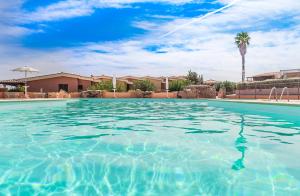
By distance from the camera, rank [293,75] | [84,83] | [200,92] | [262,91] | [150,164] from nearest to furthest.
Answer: [150,164] < [262,91] < [293,75] < [200,92] < [84,83]

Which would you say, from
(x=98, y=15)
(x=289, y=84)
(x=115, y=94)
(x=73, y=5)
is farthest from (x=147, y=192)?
(x=115, y=94)

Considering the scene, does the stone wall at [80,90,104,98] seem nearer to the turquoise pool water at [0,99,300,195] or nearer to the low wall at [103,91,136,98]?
the low wall at [103,91,136,98]

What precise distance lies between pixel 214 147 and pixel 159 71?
42168mm

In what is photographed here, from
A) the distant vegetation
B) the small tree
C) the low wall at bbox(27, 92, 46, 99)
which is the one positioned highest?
the small tree

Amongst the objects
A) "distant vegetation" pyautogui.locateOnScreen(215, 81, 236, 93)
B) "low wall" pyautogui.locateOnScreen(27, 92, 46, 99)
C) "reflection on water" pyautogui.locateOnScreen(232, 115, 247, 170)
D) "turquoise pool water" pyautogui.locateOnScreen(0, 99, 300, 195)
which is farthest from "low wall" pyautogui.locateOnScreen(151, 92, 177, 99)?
"turquoise pool water" pyautogui.locateOnScreen(0, 99, 300, 195)

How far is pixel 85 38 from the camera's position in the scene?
2756 centimetres

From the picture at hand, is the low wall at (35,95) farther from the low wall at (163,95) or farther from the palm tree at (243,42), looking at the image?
the palm tree at (243,42)

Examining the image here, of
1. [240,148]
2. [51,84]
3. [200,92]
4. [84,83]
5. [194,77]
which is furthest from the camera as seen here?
[194,77]

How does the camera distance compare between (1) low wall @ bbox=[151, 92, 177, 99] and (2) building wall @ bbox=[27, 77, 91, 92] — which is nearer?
(1) low wall @ bbox=[151, 92, 177, 99]

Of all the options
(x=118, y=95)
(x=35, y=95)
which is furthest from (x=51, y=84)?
(x=118, y=95)

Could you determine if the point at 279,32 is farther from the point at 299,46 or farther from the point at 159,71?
the point at 159,71

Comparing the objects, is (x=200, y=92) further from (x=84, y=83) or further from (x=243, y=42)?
(x=84, y=83)

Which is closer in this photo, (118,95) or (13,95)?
(13,95)

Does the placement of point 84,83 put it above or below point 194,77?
below
